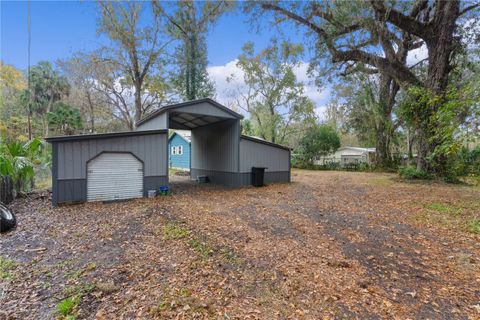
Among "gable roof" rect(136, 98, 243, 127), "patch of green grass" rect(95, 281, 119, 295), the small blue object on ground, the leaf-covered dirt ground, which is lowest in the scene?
"patch of green grass" rect(95, 281, 119, 295)

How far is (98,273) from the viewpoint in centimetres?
307

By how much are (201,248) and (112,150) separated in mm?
5197

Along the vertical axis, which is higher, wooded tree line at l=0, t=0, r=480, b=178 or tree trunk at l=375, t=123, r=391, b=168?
wooded tree line at l=0, t=0, r=480, b=178

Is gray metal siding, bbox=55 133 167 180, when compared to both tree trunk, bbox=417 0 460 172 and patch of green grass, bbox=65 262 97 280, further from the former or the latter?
tree trunk, bbox=417 0 460 172

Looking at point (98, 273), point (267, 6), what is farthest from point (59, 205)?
point (267, 6)

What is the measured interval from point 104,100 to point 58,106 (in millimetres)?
4037

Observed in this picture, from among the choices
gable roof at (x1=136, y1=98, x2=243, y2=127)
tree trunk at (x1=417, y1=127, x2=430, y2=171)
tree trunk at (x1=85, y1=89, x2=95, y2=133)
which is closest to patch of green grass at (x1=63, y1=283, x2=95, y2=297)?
gable roof at (x1=136, y1=98, x2=243, y2=127)

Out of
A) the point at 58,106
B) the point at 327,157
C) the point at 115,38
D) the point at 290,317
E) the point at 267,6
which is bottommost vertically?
the point at 290,317

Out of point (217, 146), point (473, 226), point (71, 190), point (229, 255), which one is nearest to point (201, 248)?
point (229, 255)

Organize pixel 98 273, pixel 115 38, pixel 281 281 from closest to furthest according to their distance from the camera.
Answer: pixel 281 281 < pixel 98 273 < pixel 115 38

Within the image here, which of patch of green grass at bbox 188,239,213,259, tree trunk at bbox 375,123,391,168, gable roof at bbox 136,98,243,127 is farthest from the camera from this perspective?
tree trunk at bbox 375,123,391,168

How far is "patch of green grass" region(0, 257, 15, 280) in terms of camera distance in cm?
311

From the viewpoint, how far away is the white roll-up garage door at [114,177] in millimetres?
7020

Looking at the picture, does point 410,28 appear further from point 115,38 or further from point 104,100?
point 104,100
